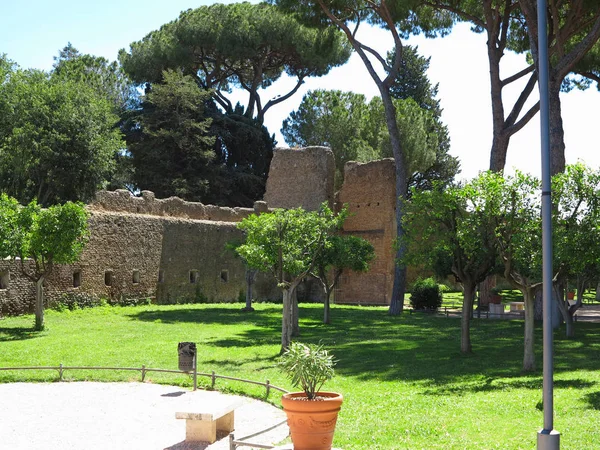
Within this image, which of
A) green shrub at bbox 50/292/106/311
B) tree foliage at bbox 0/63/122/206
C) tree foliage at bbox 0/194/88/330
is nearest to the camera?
tree foliage at bbox 0/194/88/330

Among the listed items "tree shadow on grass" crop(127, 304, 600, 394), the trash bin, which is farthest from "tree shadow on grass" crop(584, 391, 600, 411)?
the trash bin

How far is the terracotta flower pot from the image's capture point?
7.79 metres

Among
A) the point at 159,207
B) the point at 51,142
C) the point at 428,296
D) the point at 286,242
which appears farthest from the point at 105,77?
the point at 286,242

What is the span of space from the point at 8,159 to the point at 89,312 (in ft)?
45.3

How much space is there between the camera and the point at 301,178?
125ft

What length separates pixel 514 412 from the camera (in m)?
10.9

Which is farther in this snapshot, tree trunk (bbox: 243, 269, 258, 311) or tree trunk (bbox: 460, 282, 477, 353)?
tree trunk (bbox: 243, 269, 258, 311)

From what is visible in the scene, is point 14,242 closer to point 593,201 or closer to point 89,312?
point 89,312

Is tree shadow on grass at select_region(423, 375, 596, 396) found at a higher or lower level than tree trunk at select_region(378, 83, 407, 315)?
lower

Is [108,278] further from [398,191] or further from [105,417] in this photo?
[105,417]

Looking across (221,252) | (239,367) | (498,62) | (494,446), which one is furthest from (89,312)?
(494,446)

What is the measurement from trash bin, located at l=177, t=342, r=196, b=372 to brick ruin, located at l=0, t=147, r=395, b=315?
1229 centimetres

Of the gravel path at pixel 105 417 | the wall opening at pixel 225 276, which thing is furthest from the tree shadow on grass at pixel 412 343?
the gravel path at pixel 105 417

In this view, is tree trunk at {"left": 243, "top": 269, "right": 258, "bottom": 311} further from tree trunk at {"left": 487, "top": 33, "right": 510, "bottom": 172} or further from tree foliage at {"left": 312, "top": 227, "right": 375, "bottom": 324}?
tree trunk at {"left": 487, "top": 33, "right": 510, "bottom": 172}
